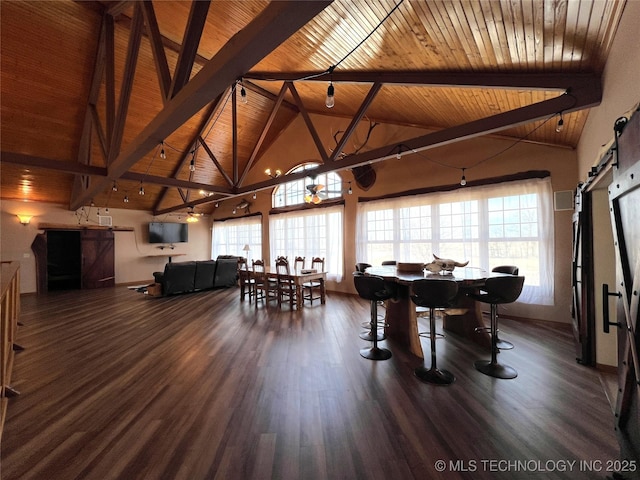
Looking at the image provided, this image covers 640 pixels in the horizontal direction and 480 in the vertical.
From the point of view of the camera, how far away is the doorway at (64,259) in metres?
8.32

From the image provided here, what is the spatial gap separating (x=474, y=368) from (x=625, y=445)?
1282 mm

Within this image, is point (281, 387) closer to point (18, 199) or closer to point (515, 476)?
point (515, 476)

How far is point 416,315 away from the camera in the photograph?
311cm

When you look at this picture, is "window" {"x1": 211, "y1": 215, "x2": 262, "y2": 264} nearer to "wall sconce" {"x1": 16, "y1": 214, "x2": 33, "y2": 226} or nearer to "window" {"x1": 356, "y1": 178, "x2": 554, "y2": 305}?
"window" {"x1": 356, "y1": 178, "x2": 554, "y2": 305}

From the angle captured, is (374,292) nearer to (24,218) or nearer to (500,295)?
(500,295)

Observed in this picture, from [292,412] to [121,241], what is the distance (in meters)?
9.86

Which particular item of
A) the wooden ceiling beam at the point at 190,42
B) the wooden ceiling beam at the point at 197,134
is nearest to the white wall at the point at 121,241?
the wooden ceiling beam at the point at 197,134

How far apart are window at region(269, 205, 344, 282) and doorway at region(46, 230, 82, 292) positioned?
6.51 meters

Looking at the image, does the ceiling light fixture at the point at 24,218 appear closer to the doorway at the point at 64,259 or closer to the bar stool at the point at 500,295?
the doorway at the point at 64,259

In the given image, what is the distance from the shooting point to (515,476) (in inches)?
57.0

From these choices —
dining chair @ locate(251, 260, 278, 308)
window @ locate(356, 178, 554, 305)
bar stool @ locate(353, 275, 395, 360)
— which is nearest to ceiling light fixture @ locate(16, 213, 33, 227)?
dining chair @ locate(251, 260, 278, 308)

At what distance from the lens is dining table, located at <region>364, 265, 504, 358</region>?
3018 millimetres

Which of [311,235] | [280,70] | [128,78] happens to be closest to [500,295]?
[280,70]

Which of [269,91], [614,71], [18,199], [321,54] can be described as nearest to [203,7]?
[321,54]
